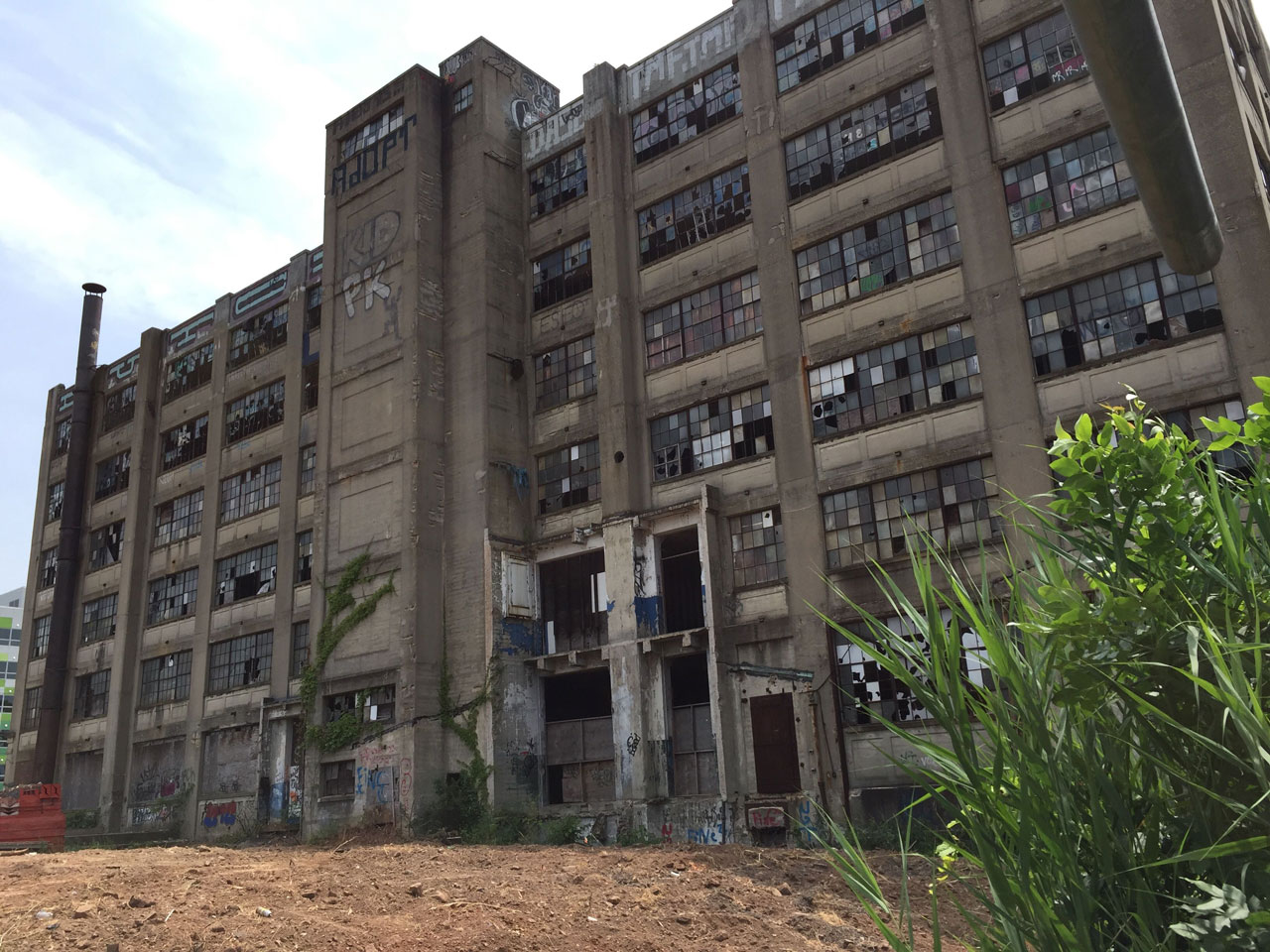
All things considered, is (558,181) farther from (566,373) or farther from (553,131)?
(566,373)

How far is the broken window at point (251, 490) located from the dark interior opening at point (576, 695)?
563 inches

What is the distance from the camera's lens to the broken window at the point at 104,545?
4362 centimetres

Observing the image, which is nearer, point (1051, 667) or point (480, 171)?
point (1051, 667)

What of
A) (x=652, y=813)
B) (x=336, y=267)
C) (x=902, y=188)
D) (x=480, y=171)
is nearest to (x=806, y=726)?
(x=652, y=813)

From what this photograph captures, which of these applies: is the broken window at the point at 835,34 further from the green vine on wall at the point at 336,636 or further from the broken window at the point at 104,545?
the broken window at the point at 104,545

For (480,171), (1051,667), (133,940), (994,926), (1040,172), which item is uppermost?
(480,171)

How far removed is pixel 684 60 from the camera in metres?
29.4

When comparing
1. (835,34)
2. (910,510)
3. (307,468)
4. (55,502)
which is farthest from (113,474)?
(910,510)

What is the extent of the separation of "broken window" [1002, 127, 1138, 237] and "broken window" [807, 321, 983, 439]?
270cm

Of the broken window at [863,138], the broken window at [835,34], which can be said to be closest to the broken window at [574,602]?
the broken window at [863,138]

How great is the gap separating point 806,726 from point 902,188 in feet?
40.9

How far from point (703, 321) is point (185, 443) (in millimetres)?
24480

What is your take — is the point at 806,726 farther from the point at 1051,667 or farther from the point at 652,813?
the point at 1051,667

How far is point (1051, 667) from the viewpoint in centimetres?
350
